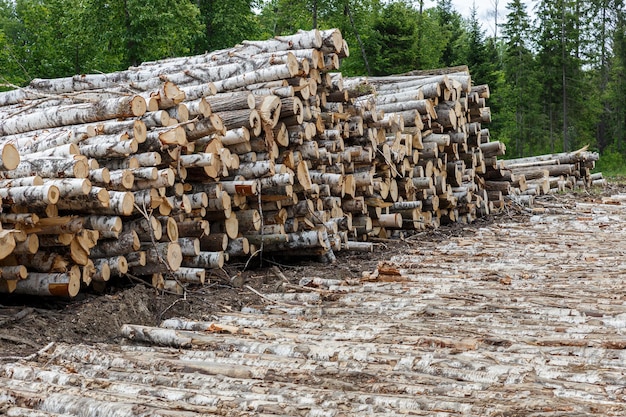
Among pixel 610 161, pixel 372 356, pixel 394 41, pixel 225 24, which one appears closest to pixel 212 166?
pixel 372 356

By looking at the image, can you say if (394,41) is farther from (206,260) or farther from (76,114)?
(206,260)

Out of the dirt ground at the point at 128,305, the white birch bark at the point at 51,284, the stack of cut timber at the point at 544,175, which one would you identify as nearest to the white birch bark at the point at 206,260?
the dirt ground at the point at 128,305

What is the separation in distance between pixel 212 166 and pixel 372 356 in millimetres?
3279

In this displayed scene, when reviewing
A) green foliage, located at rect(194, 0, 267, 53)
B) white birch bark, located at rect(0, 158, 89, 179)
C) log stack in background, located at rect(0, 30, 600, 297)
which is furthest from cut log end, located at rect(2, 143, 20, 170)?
green foliage, located at rect(194, 0, 267, 53)

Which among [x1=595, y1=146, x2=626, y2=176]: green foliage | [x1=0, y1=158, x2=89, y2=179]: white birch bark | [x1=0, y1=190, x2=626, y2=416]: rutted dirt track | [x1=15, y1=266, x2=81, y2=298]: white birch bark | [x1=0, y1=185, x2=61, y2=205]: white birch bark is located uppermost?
[x1=0, y1=158, x2=89, y2=179]: white birch bark

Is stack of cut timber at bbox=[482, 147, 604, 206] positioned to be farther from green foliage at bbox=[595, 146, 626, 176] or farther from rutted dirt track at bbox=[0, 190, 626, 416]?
green foliage at bbox=[595, 146, 626, 176]

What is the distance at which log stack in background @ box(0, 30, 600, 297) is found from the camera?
20.2ft

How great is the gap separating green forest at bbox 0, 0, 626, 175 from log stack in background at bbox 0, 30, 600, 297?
13.9 meters

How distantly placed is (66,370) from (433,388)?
2402 millimetres

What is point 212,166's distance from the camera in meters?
7.34

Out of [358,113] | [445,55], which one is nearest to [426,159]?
[358,113]

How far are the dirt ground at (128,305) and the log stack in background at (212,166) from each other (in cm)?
19

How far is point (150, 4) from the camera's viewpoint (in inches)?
908

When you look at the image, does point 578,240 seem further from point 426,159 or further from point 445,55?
point 445,55
